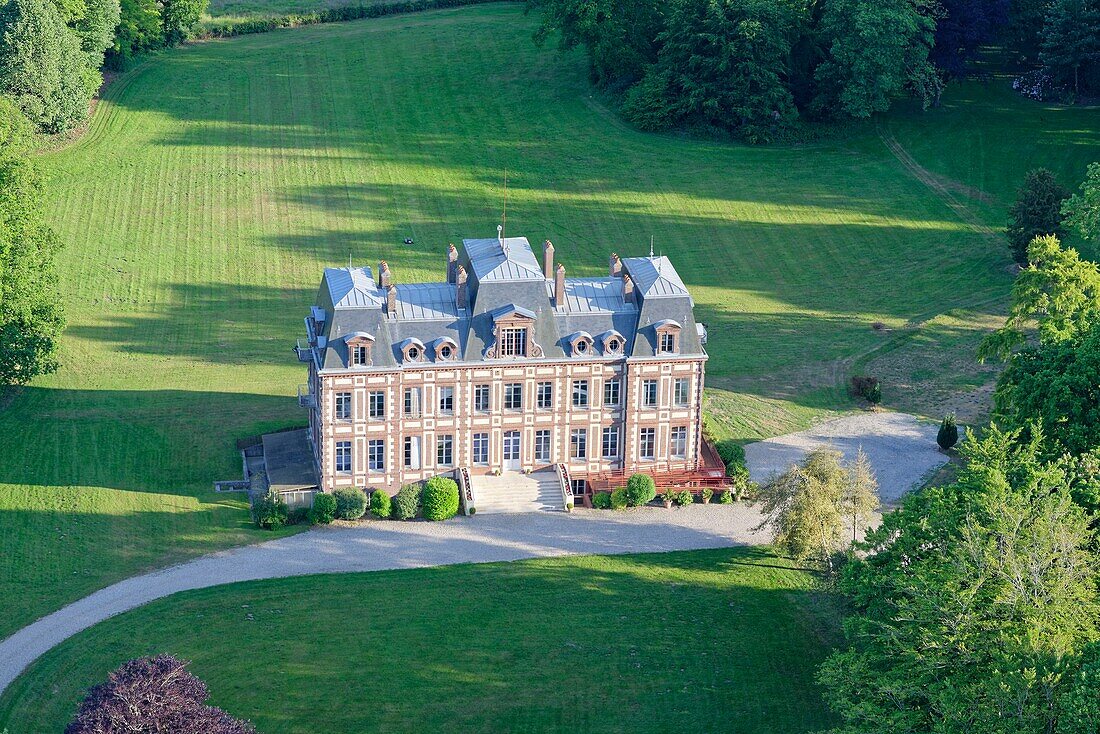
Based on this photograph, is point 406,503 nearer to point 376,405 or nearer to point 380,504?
point 380,504

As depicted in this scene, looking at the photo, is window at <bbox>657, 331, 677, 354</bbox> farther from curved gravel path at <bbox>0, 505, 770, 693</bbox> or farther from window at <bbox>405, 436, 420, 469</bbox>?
window at <bbox>405, 436, 420, 469</bbox>

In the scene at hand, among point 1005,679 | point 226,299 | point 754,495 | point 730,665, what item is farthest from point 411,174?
point 1005,679

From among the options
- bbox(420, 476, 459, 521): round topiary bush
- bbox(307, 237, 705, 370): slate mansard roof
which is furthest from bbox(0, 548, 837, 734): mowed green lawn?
bbox(307, 237, 705, 370): slate mansard roof

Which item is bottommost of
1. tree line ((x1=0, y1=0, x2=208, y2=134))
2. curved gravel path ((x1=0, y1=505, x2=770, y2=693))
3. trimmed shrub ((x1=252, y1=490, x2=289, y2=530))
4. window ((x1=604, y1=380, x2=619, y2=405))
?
curved gravel path ((x1=0, y1=505, x2=770, y2=693))

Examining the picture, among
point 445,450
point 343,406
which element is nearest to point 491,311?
point 445,450

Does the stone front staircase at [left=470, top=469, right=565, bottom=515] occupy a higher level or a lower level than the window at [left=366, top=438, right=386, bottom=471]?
lower

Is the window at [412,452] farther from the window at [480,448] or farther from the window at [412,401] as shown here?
the window at [480,448]
